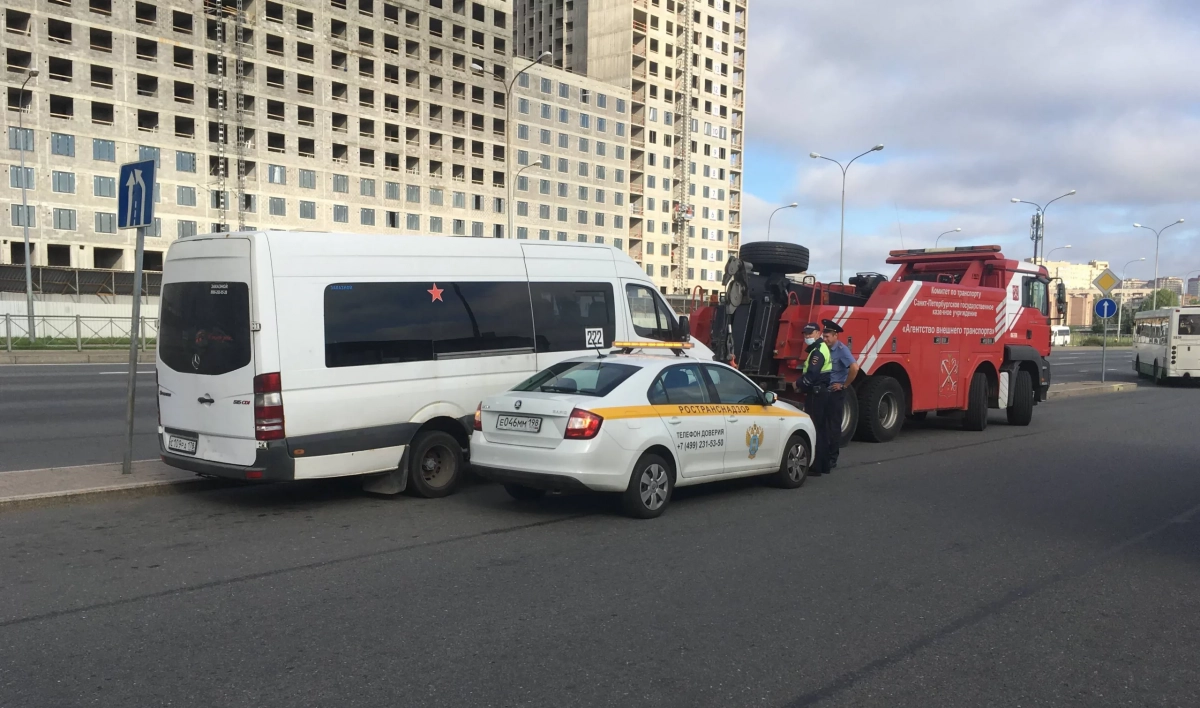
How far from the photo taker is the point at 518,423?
7.97 m

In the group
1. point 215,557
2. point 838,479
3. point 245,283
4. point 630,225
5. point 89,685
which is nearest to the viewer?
point 89,685

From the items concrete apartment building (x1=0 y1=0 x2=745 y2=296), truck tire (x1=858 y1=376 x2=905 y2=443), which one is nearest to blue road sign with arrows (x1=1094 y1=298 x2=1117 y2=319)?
truck tire (x1=858 y1=376 x2=905 y2=443)

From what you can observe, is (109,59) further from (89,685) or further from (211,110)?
(89,685)

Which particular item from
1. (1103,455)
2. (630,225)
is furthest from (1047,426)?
(630,225)

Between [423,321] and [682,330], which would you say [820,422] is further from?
[423,321]

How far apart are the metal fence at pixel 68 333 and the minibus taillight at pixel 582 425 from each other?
25.5 meters

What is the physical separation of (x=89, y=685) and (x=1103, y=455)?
12388 millimetres

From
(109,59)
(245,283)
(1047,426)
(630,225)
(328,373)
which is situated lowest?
(1047,426)

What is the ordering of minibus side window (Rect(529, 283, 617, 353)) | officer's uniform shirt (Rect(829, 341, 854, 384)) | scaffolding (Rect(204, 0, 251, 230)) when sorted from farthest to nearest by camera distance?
scaffolding (Rect(204, 0, 251, 230))
officer's uniform shirt (Rect(829, 341, 854, 384))
minibus side window (Rect(529, 283, 617, 353))

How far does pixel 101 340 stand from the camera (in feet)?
110

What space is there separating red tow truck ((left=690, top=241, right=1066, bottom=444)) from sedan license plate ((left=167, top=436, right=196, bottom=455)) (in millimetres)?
7016

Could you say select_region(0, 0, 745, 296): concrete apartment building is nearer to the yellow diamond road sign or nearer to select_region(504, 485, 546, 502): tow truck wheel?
the yellow diamond road sign

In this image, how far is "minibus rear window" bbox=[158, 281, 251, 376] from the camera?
25.6 ft

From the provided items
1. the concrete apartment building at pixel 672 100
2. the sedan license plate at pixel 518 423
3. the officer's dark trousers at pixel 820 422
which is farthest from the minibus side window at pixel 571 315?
the concrete apartment building at pixel 672 100
